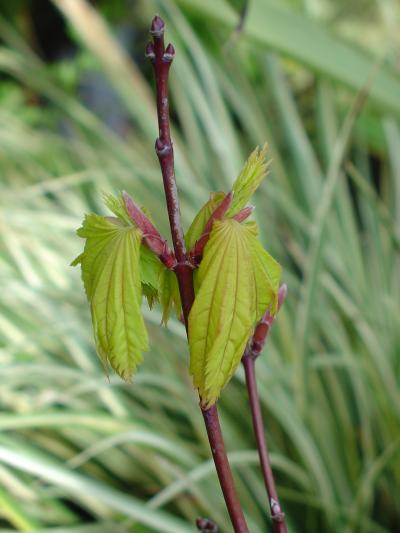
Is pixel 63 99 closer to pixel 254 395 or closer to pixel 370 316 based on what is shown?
pixel 370 316

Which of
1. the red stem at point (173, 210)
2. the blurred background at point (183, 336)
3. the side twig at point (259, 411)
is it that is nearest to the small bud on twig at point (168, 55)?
the red stem at point (173, 210)

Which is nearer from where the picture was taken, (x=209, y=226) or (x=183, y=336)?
(x=209, y=226)

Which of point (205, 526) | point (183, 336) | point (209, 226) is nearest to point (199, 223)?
point (209, 226)

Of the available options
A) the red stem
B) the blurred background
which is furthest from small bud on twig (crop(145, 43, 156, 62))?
the blurred background

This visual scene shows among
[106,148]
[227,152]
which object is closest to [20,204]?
[106,148]

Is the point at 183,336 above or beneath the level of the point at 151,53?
above

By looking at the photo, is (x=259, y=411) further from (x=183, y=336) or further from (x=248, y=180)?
(x=183, y=336)

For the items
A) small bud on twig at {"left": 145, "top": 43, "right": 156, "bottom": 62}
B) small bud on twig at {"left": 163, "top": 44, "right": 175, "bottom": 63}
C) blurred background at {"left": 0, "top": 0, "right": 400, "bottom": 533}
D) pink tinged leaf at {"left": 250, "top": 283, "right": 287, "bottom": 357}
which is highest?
blurred background at {"left": 0, "top": 0, "right": 400, "bottom": 533}

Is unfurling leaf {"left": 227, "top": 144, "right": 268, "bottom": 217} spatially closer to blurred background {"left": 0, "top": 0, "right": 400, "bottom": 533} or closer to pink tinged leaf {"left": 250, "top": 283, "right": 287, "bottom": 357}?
pink tinged leaf {"left": 250, "top": 283, "right": 287, "bottom": 357}
